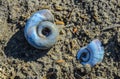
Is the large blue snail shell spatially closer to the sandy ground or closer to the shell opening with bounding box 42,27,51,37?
the shell opening with bounding box 42,27,51,37

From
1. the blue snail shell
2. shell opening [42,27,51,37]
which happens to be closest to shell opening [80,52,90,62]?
the blue snail shell

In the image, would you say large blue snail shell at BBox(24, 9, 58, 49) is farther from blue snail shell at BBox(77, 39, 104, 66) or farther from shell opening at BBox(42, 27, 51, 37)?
blue snail shell at BBox(77, 39, 104, 66)

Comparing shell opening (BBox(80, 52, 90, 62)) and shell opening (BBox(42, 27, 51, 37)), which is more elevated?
shell opening (BBox(42, 27, 51, 37))

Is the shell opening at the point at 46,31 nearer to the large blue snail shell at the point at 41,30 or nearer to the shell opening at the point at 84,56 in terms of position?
the large blue snail shell at the point at 41,30

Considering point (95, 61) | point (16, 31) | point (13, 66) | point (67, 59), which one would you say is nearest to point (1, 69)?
point (13, 66)

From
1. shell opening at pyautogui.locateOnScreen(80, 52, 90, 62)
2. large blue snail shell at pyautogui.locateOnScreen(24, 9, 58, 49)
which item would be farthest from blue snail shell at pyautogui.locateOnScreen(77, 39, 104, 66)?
large blue snail shell at pyautogui.locateOnScreen(24, 9, 58, 49)
